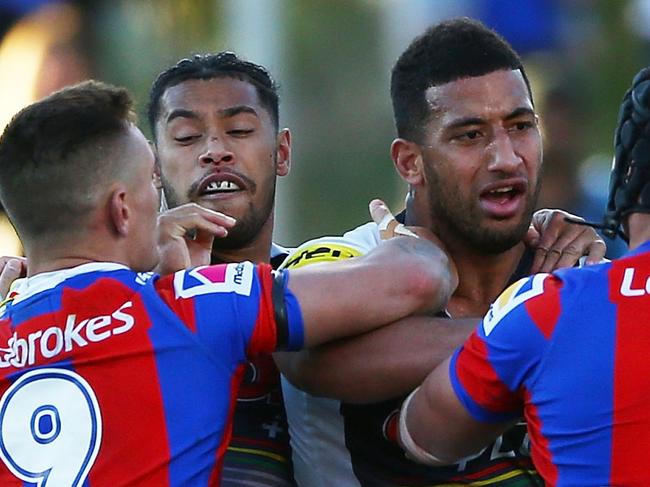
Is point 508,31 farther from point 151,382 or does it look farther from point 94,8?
point 151,382

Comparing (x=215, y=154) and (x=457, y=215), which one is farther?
(x=215, y=154)

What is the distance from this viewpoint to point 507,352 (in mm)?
3273

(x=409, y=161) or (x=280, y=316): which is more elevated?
(x=409, y=161)

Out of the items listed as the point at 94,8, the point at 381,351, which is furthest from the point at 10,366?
the point at 94,8

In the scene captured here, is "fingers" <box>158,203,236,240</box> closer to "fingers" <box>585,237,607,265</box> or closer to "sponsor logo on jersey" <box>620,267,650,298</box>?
"fingers" <box>585,237,607,265</box>

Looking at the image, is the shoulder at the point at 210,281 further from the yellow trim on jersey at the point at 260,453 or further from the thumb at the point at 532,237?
the thumb at the point at 532,237

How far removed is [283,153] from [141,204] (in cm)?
157

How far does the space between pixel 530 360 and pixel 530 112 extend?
4.43 feet

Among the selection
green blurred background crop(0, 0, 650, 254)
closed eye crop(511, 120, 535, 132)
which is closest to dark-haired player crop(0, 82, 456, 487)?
closed eye crop(511, 120, 535, 132)

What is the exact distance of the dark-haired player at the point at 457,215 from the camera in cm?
406

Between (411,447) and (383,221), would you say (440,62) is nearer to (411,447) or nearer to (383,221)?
(383,221)

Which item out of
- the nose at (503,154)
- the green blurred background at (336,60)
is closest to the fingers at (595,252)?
the nose at (503,154)

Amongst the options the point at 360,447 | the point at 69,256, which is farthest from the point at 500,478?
the point at 69,256

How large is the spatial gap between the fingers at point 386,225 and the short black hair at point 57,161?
95 cm
